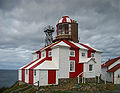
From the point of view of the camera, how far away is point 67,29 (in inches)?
1114

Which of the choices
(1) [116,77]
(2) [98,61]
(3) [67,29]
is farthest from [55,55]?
(1) [116,77]

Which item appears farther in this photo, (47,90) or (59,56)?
(59,56)

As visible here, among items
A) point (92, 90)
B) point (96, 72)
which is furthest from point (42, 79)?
point (96, 72)

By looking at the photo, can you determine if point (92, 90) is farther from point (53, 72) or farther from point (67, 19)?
point (67, 19)

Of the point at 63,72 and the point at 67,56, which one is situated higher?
the point at 67,56

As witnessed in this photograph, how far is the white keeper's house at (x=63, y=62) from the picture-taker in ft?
67.9

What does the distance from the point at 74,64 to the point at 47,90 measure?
775cm

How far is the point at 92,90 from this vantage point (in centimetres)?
1908

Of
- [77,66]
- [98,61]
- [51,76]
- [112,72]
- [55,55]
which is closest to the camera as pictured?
[51,76]

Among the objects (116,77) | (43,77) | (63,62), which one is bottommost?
(116,77)

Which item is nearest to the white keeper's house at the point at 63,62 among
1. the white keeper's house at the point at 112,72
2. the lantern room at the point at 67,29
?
the lantern room at the point at 67,29

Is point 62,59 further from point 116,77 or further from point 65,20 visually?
point 116,77

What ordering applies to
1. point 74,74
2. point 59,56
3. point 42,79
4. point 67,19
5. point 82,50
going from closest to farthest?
1. point 42,79
2. point 59,56
3. point 74,74
4. point 82,50
5. point 67,19

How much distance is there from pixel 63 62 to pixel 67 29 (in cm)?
857
